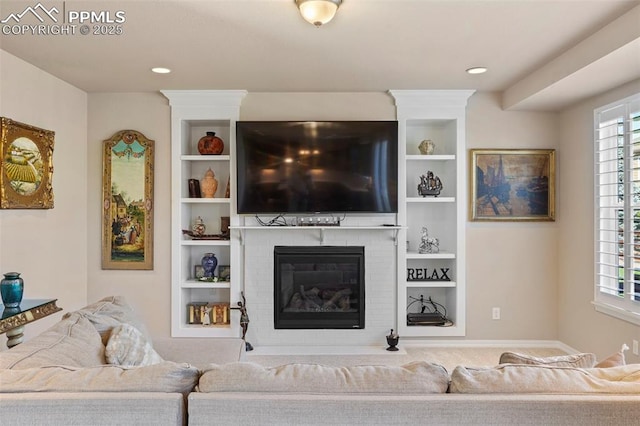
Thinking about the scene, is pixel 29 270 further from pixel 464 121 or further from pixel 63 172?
pixel 464 121

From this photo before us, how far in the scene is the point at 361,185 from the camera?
4246 mm

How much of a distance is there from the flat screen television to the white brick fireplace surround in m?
0.27

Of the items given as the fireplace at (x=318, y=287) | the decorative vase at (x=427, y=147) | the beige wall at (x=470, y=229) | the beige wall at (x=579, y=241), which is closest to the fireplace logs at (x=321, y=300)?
the fireplace at (x=318, y=287)

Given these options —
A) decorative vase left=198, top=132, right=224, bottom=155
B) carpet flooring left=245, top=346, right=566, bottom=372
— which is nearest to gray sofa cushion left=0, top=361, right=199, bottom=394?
carpet flooring left=245, top=346, right=566, bottom=372

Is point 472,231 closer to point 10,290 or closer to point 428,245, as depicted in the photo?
point 428,245

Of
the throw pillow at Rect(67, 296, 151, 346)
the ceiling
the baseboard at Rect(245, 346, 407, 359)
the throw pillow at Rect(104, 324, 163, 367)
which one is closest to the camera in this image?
the throw pillow at Rect(104, 324, 163, 367)

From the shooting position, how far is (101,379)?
57.2 inches

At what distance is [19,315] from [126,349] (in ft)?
3.81

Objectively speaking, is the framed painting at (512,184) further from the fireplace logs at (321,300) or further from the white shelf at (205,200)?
the white shelf at (205,200)

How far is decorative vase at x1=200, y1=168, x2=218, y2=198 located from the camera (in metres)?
4.41

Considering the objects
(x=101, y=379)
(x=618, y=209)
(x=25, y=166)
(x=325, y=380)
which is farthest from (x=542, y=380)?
(x=25, y=166)

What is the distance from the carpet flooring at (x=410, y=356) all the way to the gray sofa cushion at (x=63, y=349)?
206cm

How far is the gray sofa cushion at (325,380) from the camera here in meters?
1.43

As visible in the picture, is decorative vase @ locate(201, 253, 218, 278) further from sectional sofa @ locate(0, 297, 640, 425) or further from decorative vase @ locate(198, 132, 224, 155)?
sectional sofa @ locate(0, 297, 640, 425)
